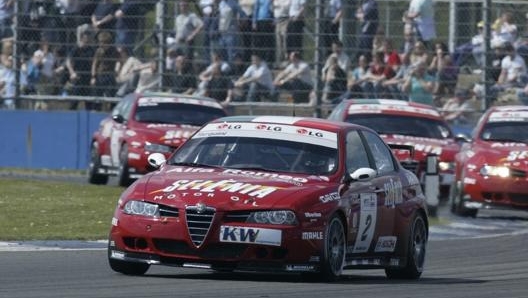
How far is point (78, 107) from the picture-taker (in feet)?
90.3

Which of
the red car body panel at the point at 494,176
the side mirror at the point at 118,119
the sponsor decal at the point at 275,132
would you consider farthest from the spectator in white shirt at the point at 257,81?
the sponsor decal at the point at 275,132

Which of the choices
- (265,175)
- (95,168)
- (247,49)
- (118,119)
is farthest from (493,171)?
(265,175)

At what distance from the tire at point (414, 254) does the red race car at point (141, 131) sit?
902 centimetres

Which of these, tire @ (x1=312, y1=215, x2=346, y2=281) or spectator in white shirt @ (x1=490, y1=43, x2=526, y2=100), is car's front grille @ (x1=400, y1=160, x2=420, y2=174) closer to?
spectator in white shirt @ (x1=490, y1=43, x2=526, y2=100)

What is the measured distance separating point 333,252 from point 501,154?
9.42 meters

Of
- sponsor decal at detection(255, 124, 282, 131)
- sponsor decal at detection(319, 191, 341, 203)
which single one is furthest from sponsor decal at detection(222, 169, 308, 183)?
sponsor decal at detection(255, 124, 282, 131)

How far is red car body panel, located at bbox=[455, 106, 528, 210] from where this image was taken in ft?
64.7

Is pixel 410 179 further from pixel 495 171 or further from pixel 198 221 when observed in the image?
pixel 495 171

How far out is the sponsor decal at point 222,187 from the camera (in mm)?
10742

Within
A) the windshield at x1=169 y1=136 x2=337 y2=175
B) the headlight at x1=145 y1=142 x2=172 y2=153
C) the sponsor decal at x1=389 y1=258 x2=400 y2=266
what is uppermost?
the windshield at x1=169 y1=136 x2=337 y2=175

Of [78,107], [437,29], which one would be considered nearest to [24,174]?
[78,107]

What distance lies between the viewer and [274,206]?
1065 centimetres

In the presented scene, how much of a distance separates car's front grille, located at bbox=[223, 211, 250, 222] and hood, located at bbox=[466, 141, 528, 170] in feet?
32.1

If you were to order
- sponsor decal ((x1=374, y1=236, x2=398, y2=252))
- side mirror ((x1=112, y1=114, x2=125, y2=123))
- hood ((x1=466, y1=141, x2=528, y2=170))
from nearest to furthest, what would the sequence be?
sponsor decal ((x1=374, y1=236, x2=398, y2=252)) → hood ((x1=466, y1=141, x2=528, y2=170)) → side mirror ((x1=112, y1=114, x2=125, y2=123))
